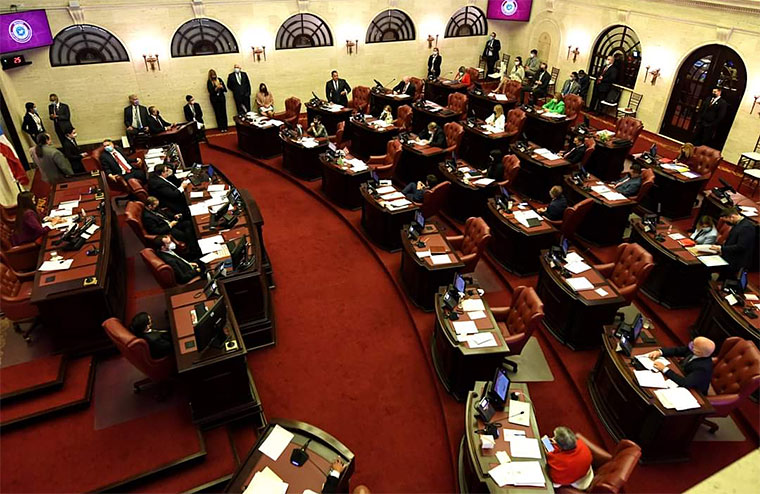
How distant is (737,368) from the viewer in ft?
16.0

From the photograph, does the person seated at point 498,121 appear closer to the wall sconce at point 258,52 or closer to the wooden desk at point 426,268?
the wooden desk at point 426,268

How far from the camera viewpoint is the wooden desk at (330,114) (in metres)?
12.4

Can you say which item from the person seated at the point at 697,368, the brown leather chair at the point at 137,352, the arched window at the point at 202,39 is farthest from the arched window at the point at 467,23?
the brown leather chair at the point at 137,352

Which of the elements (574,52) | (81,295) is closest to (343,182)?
(81,295)

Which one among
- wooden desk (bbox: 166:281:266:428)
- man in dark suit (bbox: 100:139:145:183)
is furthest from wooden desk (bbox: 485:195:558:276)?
man in dark suit (bbox: 100:139:145:183)

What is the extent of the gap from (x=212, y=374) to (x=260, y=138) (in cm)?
814

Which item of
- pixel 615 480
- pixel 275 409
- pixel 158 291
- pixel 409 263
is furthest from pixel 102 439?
pixel 615 480

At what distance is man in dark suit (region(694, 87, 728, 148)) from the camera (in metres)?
10.2

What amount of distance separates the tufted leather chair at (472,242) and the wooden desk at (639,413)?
209 cm

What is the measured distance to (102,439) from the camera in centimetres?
497

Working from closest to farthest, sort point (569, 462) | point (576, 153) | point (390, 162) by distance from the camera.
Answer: point (569, 462) < point (576, 153) < point (390, 162)

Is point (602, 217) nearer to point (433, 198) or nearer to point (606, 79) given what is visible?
point (433, 198)

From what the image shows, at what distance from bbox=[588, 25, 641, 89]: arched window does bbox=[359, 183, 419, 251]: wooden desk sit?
31.0 feet

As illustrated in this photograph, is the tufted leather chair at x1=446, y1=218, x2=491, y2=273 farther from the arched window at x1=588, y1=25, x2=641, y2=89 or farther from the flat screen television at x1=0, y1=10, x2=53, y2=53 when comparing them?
the flat screen television at x1=0, y1=10, x2=53, y2=53
